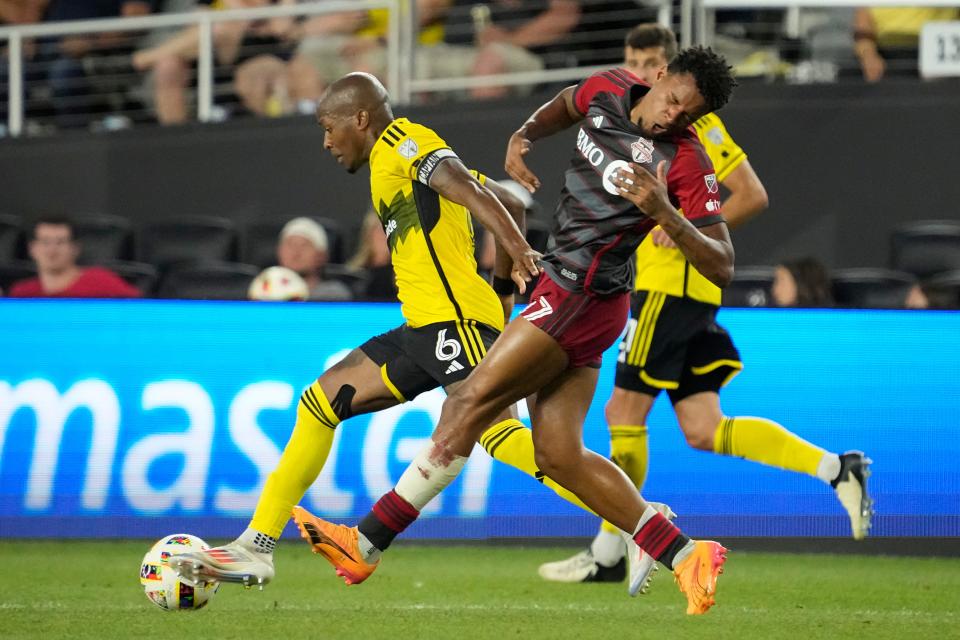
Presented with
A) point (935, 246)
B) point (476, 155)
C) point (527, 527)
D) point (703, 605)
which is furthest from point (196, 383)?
point (935, 246)

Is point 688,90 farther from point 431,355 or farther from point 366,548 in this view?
point 366,548

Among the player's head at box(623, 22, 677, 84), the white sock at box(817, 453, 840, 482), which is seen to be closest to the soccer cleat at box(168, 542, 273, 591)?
the white sock at box(817, 453, 840, 482)

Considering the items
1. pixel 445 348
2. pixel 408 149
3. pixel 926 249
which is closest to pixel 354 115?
pixel 408 149

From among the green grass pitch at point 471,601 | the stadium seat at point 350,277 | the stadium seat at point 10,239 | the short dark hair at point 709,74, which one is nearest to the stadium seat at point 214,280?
the stadium seat at point 350,277

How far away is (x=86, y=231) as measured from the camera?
11.7 metres

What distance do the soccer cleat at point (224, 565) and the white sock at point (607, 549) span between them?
1979mm

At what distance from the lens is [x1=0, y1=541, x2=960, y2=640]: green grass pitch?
5414 millimetres

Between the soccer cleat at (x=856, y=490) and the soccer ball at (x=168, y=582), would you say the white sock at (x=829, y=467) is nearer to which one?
the soccer cleat at (x=856, y=490)

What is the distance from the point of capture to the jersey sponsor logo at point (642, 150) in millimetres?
5238

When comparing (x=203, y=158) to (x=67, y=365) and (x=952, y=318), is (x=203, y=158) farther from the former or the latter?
(x=952, y=318)

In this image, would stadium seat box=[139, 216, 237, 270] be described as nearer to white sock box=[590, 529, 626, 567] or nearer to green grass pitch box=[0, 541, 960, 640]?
green grass pitch box=[0, 541, 960, 640]

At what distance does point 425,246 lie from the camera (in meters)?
5.80

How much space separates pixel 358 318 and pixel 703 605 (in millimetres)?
3344

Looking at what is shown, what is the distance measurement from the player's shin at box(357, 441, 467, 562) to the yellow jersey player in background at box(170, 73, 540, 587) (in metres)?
0.35
